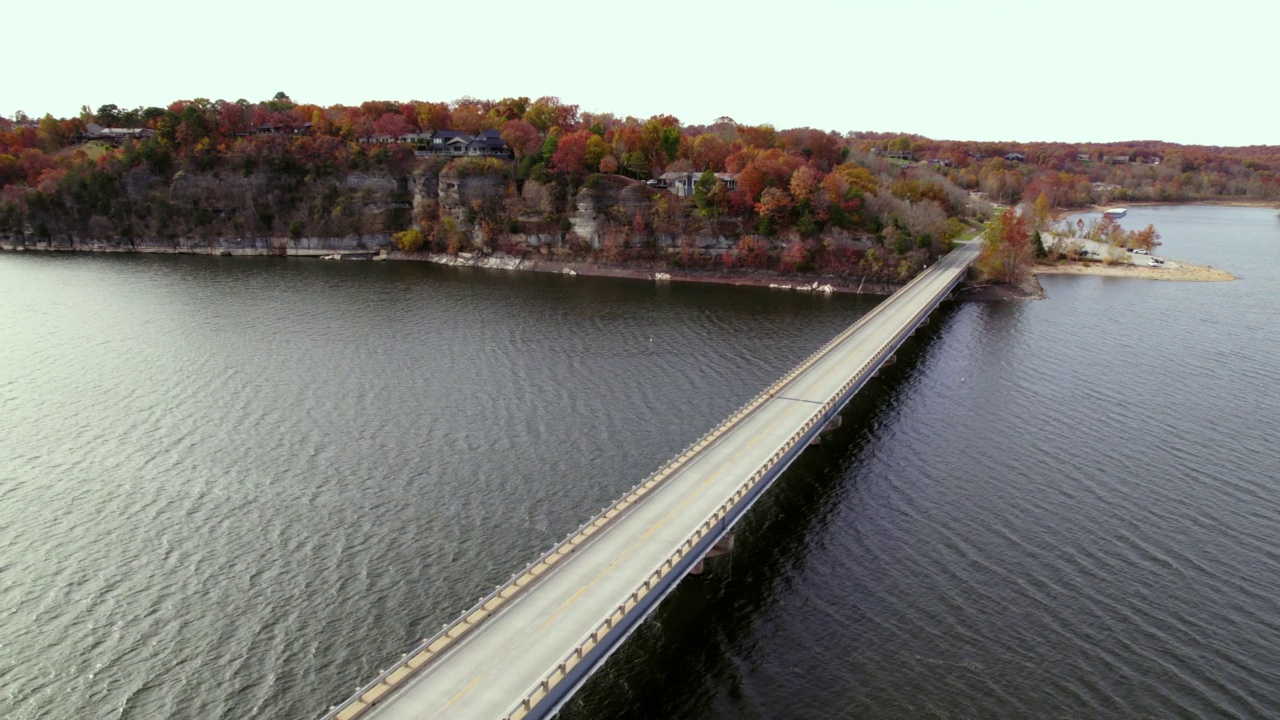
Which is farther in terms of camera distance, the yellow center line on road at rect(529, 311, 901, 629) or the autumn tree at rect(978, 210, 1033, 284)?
the autumn tree at rect(978, 210, 1033, 284)

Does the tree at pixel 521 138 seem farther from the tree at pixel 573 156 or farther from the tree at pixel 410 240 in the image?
the tree at pixel 410 240

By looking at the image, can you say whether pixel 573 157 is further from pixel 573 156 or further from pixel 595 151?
pixel 595 151

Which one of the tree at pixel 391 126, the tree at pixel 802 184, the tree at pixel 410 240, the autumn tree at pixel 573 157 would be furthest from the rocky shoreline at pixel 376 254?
the tree at pixel 391 126

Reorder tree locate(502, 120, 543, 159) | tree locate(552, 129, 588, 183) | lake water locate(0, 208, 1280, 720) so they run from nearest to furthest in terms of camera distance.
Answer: lake water locate(0, 208, 1280, 720)
tree locate(552, 129, 588, 183)
tree locate(502, 120, 543, 159)

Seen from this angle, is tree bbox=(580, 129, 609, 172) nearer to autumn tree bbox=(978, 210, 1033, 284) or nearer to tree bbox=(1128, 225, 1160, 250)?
autumn tree bbox=(978, 210, 1033, 284)

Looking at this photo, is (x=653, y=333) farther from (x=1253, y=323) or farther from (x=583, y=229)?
(x=1253, y=323)

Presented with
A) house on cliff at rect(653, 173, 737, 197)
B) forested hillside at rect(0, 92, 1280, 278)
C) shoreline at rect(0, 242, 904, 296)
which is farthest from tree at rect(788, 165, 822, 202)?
shoreline at rect(0, 242, 904, 296)

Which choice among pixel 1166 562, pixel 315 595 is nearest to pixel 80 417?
pixel 315 595

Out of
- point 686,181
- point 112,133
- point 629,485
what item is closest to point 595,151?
point 686,181

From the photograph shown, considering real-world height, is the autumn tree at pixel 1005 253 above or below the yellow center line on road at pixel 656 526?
above
